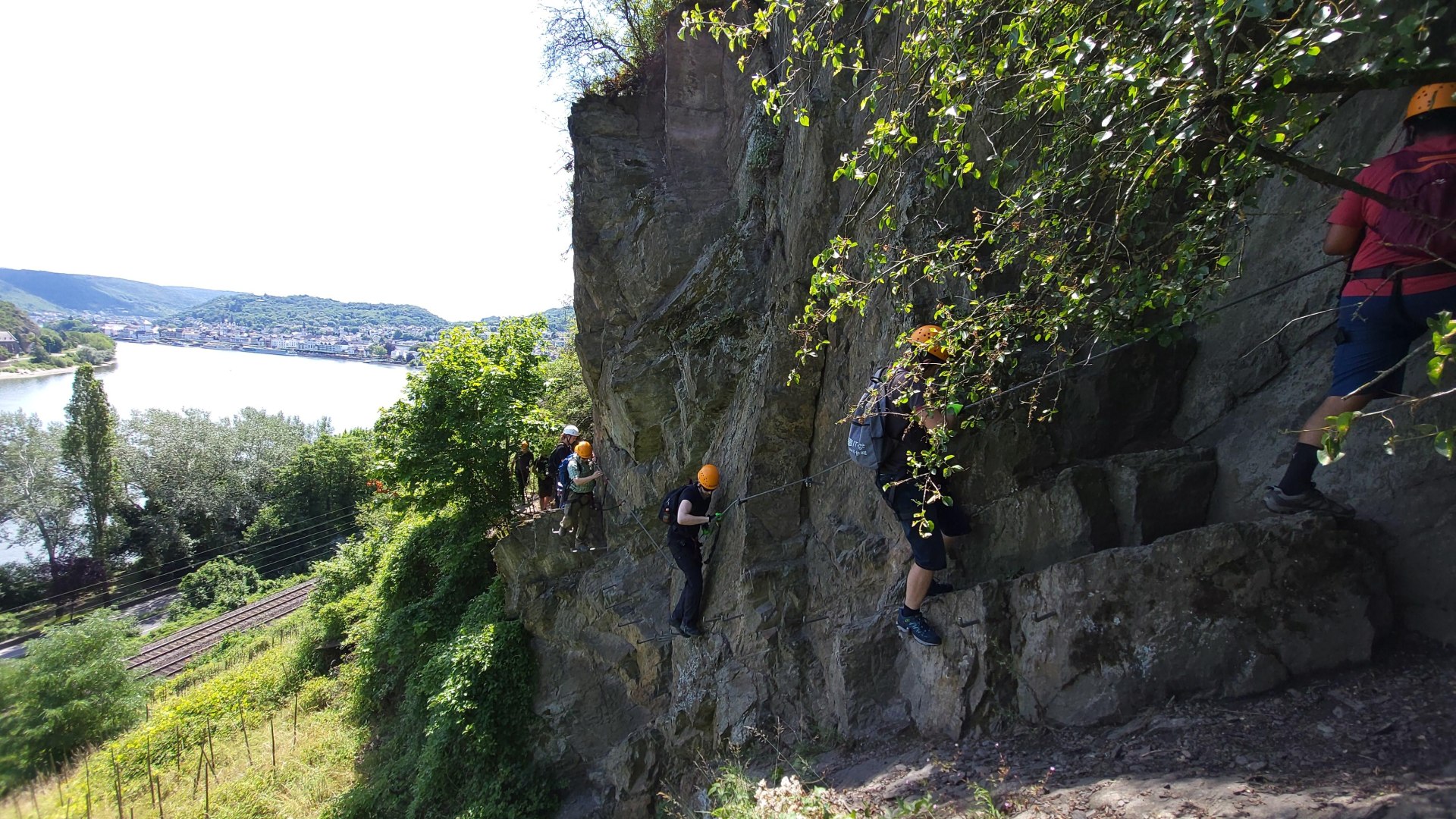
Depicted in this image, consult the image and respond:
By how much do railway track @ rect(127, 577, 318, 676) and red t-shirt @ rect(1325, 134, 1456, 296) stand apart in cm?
2597

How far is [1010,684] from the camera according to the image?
432cm

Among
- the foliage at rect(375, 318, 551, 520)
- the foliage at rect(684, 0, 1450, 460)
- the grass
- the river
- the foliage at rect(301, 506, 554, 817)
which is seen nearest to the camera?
the foliage at rect(684, 0, 1450, 460)

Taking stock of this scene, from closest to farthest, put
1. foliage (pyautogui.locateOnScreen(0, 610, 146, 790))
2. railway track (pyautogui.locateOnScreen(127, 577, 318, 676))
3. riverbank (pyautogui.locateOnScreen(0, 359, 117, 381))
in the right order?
foliage (pyautogui.locateOnScreen(0, 610, 146, 790))
riverbank (pyautogui.locateOnScreen(0, 359, 117, 381))
railway track (pyautogui.locateOnScreen(127, 577, 318, 676))

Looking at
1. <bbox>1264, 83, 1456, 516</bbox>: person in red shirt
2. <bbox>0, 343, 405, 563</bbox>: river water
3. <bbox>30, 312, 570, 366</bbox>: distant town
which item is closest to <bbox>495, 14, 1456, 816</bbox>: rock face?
<bbox>1264, 83, 1456, 516</bbox>: person in red shirt

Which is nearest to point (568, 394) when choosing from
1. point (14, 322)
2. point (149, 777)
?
point (14, 322)

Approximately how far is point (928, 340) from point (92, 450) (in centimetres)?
3060

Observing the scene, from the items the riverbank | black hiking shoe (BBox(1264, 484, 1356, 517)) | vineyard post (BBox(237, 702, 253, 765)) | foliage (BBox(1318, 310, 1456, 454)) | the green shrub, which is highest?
foliage (BBox(1318, 310, 1456, 454))

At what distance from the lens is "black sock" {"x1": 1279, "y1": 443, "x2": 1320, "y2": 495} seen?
3473 millimetres

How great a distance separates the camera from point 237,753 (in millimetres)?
12945

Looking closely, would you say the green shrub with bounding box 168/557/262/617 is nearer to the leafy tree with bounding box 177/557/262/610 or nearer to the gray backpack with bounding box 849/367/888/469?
the leafy tree with bounding box 177/557/262/610

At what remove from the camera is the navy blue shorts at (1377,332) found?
9.37 ft

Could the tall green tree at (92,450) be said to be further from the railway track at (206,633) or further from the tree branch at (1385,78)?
the tree branch at (1385,78)

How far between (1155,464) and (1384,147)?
7.43ft

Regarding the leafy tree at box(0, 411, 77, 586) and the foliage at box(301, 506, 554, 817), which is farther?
the leafy tree at box(0, 411, 77, 586)
